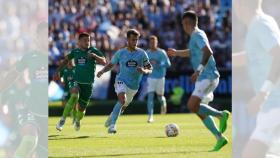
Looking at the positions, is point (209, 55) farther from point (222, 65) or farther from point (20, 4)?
point (222, 65)

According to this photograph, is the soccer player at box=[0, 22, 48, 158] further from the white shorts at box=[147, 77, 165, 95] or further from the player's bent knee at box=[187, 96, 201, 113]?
the white shorts at box=[147, 77, 165, 95]

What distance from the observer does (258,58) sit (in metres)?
7.83

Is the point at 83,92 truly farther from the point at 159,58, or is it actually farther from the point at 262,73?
the point at 262,73

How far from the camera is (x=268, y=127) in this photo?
7695mm

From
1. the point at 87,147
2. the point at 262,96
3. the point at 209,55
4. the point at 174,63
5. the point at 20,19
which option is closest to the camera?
the point at 262,96

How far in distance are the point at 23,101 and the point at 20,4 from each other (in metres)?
0.94

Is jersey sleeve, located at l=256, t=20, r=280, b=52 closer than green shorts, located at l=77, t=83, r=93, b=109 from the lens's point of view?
Yes

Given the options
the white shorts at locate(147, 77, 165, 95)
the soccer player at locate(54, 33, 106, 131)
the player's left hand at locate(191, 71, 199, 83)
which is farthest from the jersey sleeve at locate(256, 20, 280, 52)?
the white shorts at locate(147, 77, 165, 95)

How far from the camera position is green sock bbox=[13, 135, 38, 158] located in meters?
8.34

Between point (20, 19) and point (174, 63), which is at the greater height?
point (20, 19)

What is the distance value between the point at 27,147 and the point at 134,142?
314 inches

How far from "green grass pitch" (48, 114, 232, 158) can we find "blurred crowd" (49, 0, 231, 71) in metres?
11.3

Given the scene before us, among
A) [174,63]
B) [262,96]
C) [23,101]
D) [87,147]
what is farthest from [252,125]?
[174,63]

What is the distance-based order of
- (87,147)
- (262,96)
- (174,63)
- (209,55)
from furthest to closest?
(174,63) < (87,147) < (209,55) < (262,96)
